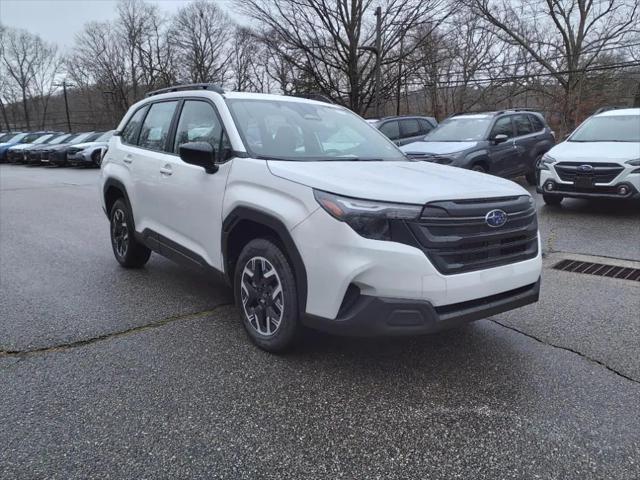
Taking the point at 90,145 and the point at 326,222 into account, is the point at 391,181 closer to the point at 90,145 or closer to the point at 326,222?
the point at 326,222

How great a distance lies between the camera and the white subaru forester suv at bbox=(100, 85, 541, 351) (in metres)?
2.76

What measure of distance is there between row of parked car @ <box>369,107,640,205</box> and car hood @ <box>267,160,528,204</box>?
5368mm

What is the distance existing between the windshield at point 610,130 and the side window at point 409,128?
5.33m

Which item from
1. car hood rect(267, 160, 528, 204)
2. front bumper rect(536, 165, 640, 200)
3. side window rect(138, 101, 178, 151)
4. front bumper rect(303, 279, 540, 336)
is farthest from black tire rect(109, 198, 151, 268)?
front bumper rect(536, 165, 640, 200)

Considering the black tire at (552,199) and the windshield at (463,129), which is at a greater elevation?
the windshield at (463,129)

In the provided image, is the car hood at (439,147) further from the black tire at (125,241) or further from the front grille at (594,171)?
the black tire at (125,241)

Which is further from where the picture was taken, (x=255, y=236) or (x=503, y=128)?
(x=503, y=128)

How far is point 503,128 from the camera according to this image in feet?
36.1

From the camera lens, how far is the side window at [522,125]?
453 inches

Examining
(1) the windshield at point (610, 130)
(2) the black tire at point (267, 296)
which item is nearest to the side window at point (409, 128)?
(1) the windshield at point (610, 130)

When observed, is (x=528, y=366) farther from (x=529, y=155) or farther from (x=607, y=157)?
(x=529, y=155)

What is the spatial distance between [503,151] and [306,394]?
913 cm

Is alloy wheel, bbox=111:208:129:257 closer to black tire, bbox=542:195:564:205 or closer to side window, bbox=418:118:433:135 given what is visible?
black tire, bbox=542:195:564:205

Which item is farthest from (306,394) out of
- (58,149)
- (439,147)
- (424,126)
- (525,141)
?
(58,149)
